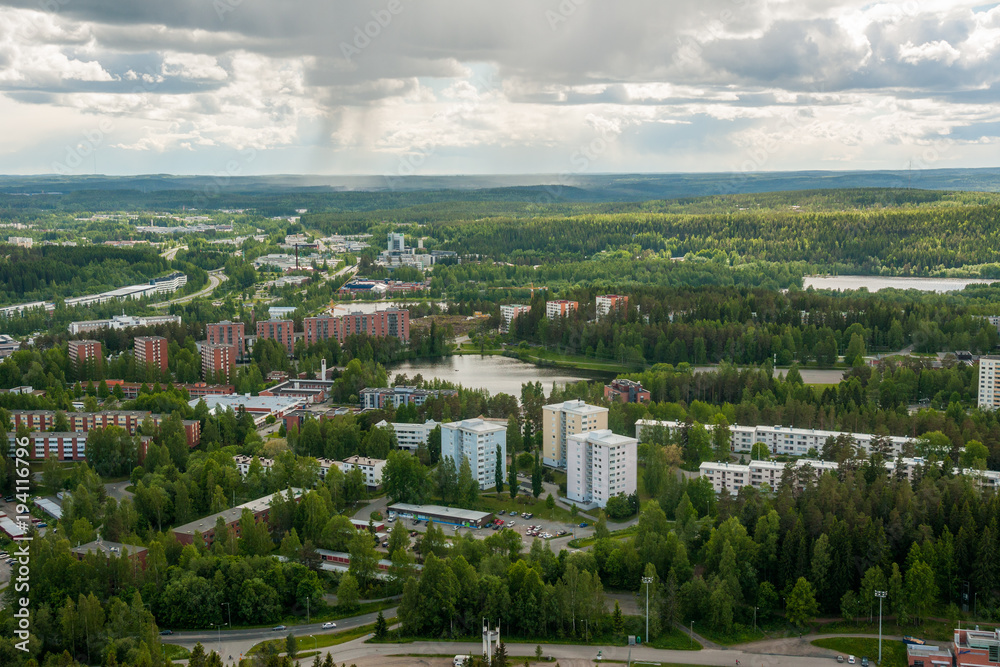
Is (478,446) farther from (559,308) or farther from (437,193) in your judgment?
(437,193)

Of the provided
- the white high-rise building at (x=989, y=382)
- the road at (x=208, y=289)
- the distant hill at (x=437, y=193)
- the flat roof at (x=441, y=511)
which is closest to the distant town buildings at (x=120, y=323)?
the road at (x=208, y=289)

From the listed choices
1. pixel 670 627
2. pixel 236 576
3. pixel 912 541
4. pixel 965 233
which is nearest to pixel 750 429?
pixel 912 541

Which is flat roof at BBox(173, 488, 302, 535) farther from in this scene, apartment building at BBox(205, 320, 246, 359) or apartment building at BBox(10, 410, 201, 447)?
apartment building at BBox(205, 320, 246, 359)

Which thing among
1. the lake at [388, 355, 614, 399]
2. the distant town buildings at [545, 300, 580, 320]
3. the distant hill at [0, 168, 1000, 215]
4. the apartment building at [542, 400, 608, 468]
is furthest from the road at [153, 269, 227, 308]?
the distant hill at [0, 168, 1000, 215]

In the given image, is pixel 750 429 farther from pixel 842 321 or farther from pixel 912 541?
pixel 842 321

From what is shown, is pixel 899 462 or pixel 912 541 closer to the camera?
pixel 912 541

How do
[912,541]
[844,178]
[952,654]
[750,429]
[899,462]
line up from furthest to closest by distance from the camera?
[844,178] < [750,429] < [899,462] < [912,541] < [952,654]
